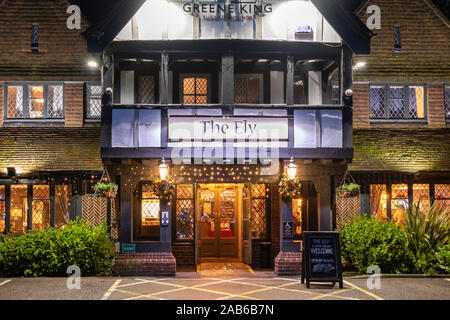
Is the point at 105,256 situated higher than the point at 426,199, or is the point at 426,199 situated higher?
the point at 426,199

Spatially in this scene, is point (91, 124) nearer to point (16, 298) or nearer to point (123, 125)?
point (123, 125)

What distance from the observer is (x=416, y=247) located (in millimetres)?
12211

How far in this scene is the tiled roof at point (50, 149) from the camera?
13570mm

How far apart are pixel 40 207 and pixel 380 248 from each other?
994 centimetres

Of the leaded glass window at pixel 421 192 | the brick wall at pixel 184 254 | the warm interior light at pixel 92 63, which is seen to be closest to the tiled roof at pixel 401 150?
the leaded glass window at pixel 421 192

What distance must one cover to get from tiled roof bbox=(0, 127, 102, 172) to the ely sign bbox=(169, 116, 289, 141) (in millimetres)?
2752

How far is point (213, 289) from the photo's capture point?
10883 mm

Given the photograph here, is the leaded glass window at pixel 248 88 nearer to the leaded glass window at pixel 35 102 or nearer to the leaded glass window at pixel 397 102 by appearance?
the leaded glass window at pixel 397 102

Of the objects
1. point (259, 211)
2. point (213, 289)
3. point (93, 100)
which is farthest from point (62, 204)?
point (259, 211)

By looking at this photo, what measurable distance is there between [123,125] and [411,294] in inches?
328

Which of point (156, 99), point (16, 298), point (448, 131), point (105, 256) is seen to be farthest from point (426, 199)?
point (16, 298)

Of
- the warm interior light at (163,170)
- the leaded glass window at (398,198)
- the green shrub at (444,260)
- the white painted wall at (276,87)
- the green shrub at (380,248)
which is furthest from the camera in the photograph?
the leaded glass window at (398,198)

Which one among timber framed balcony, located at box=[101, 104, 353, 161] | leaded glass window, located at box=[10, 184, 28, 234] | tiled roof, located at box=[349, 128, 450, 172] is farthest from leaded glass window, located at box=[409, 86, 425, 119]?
leaded glass window, located at box=[10, 184, 28, 234]

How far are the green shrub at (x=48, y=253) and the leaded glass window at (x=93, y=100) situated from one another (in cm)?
401
